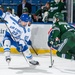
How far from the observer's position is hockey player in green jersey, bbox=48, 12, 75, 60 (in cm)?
480

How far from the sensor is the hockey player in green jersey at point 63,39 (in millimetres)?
4798

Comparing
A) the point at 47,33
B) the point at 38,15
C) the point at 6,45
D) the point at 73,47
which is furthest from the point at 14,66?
the point at 38,15

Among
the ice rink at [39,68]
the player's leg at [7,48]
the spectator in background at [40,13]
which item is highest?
the spectator in background at [40,13]

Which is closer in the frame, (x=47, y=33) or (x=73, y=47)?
(x=73, y=47)

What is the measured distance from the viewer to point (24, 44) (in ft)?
18.3

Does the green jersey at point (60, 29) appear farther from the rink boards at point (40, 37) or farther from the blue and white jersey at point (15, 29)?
the rink boards at point (40, 37)

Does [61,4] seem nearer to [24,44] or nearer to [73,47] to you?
[24,44]

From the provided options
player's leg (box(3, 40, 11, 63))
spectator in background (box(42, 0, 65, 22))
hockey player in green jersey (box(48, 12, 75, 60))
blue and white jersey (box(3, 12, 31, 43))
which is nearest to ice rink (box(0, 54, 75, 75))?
player's leg (box(3, 40, 11, 63))

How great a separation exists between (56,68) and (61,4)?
2426mm

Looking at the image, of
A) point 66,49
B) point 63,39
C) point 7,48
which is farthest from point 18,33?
point 66,49

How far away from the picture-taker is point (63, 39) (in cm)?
492

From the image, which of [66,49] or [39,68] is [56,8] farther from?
[66,49]

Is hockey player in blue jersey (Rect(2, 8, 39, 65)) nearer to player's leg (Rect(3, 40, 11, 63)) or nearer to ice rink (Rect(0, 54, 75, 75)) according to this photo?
player's leg (Rect(3, 40, 11, 63))

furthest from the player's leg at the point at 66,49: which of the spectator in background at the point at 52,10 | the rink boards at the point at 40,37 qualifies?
the spectator in background at the point at 52,10
